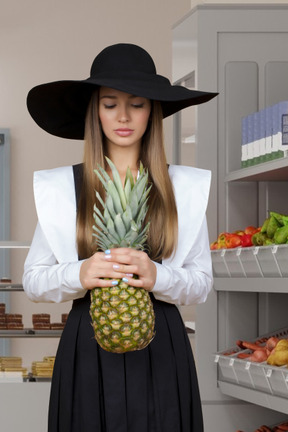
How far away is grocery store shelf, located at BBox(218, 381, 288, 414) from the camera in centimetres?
360

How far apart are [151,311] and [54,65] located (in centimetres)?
664

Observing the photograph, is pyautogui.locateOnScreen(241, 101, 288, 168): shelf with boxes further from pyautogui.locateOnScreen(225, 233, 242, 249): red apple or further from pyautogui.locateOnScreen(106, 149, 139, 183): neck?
pyautogui.locateOnScreen(106, 149, 139, 183): neck

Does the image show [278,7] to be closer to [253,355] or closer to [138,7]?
[253,355]

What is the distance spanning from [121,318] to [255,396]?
217cm

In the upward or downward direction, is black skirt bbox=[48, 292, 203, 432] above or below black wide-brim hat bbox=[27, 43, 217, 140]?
below

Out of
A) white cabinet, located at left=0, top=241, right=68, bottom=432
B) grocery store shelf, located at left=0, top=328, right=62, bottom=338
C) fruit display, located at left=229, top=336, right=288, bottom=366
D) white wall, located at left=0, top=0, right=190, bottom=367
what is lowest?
white cabinet, located at left=0, top=241, right=68, bottom=432

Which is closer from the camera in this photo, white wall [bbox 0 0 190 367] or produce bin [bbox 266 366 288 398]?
produce bin [bbox 266 366 288 398]

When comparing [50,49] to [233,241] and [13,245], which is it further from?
[233,241]

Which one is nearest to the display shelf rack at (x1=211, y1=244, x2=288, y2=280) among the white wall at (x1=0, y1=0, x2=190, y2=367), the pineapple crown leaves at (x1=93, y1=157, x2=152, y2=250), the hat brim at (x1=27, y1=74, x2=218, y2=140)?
the hat brim at (x1=27, y1=74, x2=218, y2=140)

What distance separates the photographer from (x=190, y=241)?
211 centimetres

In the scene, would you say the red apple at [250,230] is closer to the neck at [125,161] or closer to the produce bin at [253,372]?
the produce bin at [253,372]

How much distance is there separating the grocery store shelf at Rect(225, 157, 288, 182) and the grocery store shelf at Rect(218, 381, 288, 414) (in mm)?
972

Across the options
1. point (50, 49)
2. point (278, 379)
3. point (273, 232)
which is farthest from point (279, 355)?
point (50, 49)

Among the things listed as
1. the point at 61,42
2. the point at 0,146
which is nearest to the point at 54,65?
the point at 61,42
